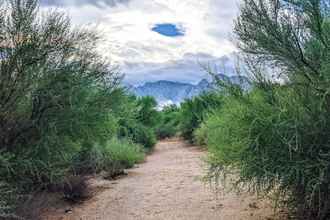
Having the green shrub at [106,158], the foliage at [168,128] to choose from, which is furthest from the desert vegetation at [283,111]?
the foliage at [168,128]

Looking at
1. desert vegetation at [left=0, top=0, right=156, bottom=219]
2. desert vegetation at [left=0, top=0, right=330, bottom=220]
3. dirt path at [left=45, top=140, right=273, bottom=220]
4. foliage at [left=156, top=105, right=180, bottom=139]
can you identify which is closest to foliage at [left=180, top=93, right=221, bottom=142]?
foliage at [left=156, top=105, right=180, bottom=139]

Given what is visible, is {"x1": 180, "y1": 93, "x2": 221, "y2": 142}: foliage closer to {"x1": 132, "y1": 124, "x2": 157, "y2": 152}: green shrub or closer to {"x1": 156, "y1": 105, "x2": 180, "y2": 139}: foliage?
{"x1": 132, "y1": 124, "x2": 157, "y2": 152}: green shrub

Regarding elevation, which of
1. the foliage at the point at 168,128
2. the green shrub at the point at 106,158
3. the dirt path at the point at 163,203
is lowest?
the dirt path at the point at 163,203

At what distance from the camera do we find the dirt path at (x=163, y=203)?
1050 centimetres

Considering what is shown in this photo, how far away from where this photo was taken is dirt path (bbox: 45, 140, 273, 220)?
1050cm

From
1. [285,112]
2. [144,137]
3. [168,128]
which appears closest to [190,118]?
[144,137]

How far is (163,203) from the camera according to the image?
12062mm

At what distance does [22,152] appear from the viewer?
371 inches

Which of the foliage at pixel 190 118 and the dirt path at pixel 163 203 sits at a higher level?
the foliage at pixel 190 118

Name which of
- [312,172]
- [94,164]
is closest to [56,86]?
[312,172]

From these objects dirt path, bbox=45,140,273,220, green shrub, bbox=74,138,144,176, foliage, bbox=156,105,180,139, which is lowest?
dirt path, bbox=45,140,273,220

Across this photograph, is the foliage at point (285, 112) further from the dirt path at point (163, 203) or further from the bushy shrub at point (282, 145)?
the dirt path at point (163, 203)

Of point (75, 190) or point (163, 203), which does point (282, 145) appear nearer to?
point (163, 203)

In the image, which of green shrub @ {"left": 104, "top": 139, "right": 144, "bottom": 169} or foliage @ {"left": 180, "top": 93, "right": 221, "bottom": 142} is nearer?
green shrub @ {"left": 104, "top": 139, "right": 144, "bottom": 169}
